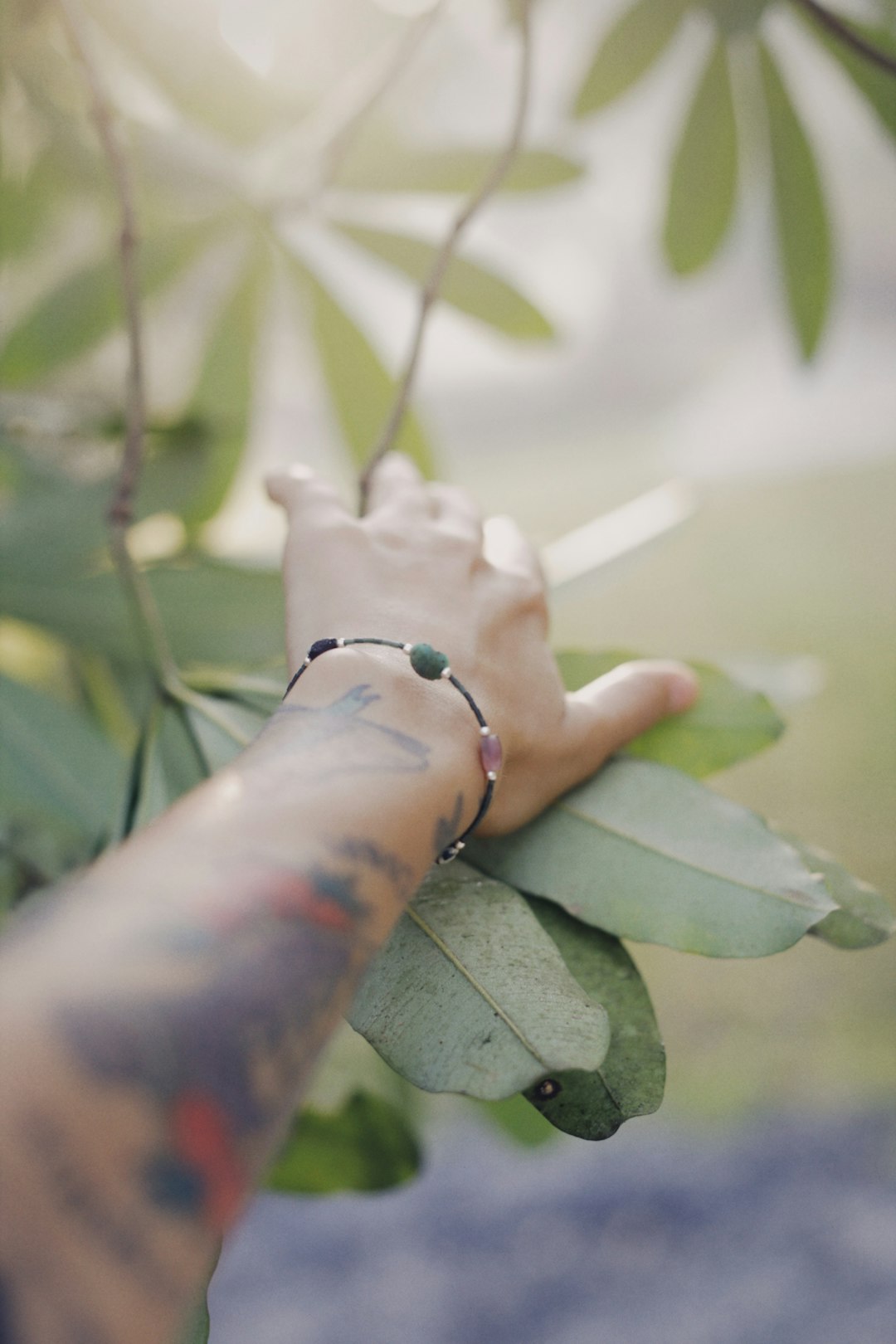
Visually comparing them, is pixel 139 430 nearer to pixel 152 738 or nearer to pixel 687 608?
pixel 152 738

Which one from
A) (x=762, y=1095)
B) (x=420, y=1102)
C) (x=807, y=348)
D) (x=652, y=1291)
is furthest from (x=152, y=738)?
(x=762, y=1095)

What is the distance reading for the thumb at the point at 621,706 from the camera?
19.1 inches

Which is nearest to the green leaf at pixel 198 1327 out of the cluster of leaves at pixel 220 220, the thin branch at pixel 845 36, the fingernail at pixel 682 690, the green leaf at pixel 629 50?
the fingernail at pixel 682 690

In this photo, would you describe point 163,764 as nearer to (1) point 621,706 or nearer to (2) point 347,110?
(1) point 621,706

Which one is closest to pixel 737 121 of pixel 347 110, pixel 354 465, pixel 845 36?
pixel 845 36

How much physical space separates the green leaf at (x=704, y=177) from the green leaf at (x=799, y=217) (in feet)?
0.12

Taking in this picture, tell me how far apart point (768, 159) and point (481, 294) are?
0.29 metres

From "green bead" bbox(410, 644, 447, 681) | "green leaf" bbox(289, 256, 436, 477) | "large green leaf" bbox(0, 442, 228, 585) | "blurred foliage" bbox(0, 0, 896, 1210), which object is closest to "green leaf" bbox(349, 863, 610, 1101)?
"blurred foliage" bbox(0, 0, 896, 1210)

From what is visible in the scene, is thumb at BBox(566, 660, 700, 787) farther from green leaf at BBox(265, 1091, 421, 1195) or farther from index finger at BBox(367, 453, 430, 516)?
green leaf at BBox(265, 1091, 421, 1195)

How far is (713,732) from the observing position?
536 millimetres


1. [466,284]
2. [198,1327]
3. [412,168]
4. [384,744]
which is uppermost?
[412,168]

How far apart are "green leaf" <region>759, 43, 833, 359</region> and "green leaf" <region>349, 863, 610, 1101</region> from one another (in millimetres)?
719

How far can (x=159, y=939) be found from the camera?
27 centimetres

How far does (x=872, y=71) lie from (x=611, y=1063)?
0.78m
